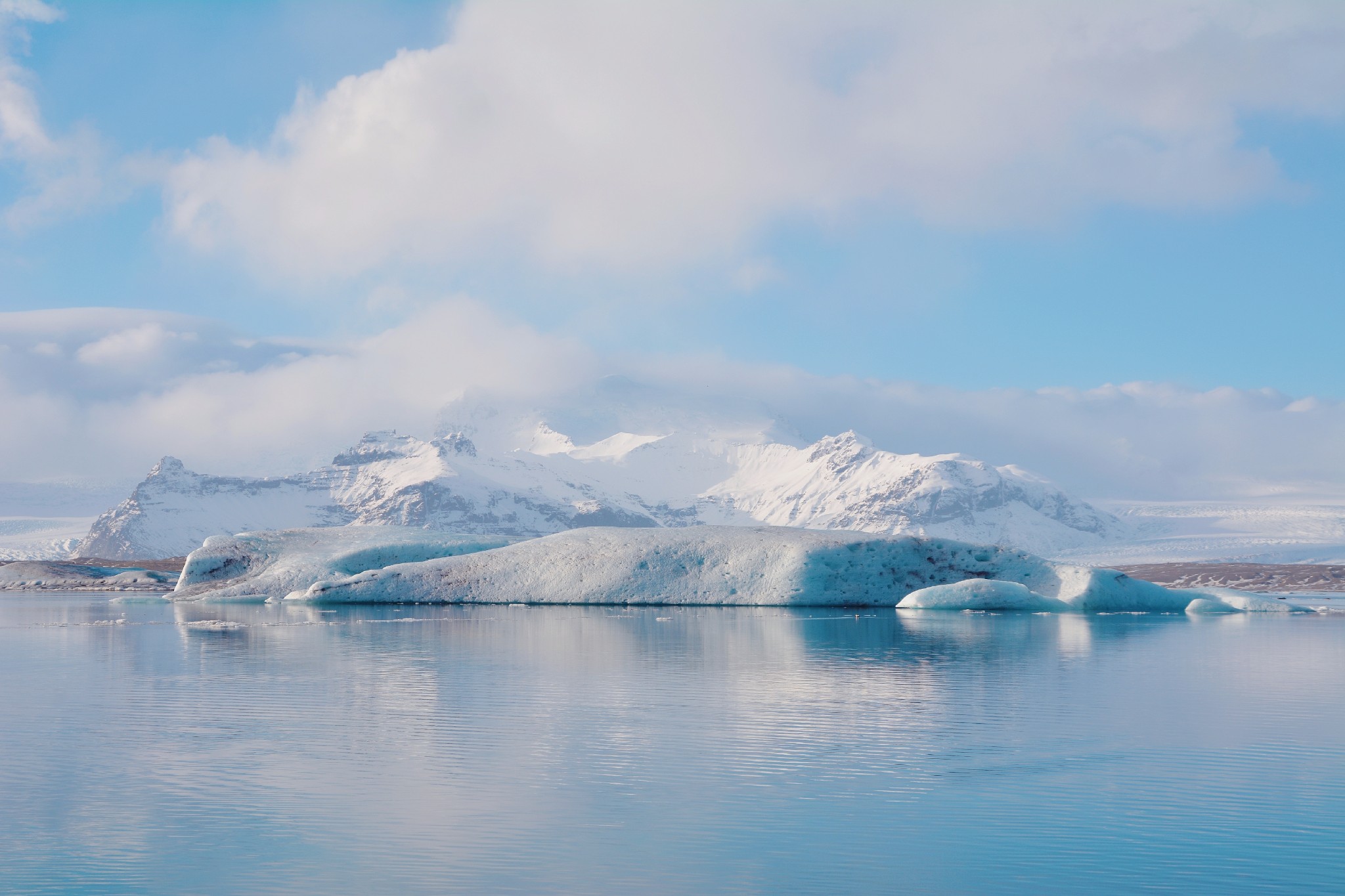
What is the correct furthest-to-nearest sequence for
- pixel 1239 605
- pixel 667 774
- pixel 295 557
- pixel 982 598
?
1. pixel 295 557
2. pixel 1239 605
3. pixel 982 598
4. pixel 667 774

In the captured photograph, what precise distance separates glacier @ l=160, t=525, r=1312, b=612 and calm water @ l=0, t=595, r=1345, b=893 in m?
26.1

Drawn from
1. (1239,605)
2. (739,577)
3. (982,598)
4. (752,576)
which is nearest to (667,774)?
(982,598)

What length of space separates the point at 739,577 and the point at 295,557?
2378 cm

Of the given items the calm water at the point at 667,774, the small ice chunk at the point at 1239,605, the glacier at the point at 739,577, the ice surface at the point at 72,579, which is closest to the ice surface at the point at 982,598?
the glacier at the point at 739,577

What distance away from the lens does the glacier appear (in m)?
54.3

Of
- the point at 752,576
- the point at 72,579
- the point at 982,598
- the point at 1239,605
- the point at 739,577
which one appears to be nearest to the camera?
the point at 982,598

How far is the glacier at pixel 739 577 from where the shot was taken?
178ft

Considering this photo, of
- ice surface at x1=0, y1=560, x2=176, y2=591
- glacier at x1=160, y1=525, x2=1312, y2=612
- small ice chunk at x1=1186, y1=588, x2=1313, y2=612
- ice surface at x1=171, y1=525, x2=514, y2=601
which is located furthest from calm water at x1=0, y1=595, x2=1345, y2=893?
ice surface at x1=0, y1=560, x2=176, y2=591

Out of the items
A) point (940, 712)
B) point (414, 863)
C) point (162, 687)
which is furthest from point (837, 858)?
point (162, 687)

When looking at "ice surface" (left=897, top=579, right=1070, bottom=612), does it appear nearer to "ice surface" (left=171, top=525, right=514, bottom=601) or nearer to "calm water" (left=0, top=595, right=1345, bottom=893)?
"calm water" (left=0, top=595, right=1345, bottom=893)

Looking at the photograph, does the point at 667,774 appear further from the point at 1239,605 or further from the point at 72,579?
the point at 72,579

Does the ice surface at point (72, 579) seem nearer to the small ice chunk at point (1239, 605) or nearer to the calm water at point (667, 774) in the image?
the small ice chunk at point (1239, 605)

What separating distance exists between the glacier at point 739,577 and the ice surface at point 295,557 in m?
0.16

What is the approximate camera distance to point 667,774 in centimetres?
1428
